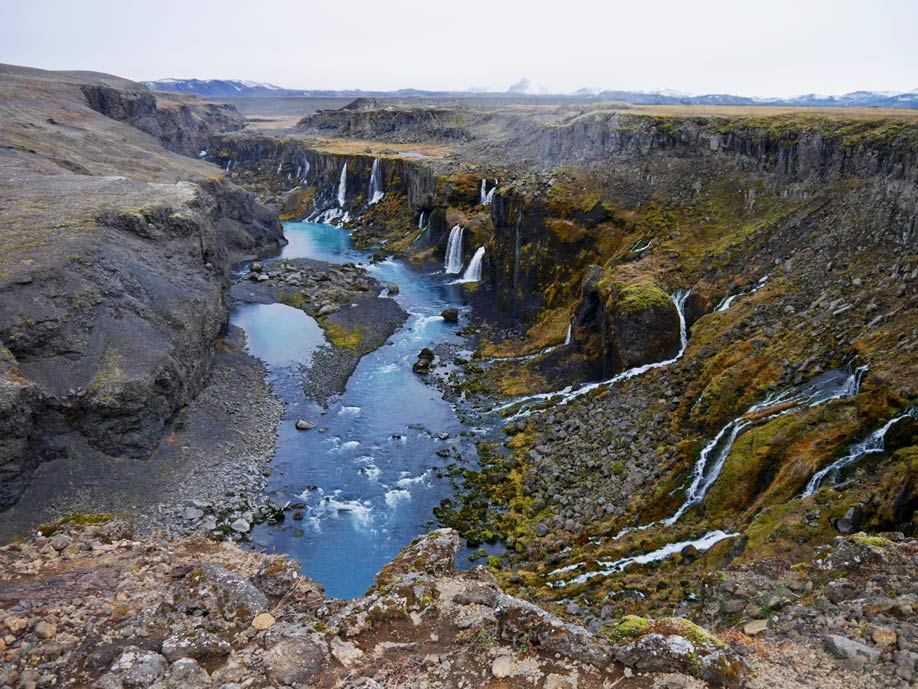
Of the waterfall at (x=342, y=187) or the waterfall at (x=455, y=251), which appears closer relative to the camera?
the waterfall at (x=455, y=251)

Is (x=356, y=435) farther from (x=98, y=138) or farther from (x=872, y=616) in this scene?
(x=98, y=138)

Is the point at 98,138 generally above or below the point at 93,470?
above

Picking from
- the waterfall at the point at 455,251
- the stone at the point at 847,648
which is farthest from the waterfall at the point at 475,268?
the stone at the point at 847,648

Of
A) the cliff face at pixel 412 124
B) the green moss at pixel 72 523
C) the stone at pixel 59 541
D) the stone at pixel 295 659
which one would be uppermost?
the cliff face at pixel 412 124

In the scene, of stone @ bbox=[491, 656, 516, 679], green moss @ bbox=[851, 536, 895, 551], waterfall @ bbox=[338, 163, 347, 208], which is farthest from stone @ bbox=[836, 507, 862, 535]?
waterfall @ bbox=[338, 163, 347, 208]

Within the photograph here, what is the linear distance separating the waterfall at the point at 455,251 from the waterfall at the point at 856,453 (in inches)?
1944

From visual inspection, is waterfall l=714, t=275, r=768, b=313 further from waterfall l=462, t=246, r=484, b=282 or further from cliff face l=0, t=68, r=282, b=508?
cliff face l=0, t=68, r=282, b=508

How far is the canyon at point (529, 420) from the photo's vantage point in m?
11.3

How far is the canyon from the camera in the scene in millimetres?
11305

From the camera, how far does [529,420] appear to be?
115 feet

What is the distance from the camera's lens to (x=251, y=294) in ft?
198

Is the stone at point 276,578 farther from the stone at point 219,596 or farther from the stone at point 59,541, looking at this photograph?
the stone at point 59,541

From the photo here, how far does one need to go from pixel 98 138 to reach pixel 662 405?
7510 centimetres

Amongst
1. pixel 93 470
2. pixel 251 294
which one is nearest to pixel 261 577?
pixel 93 470
